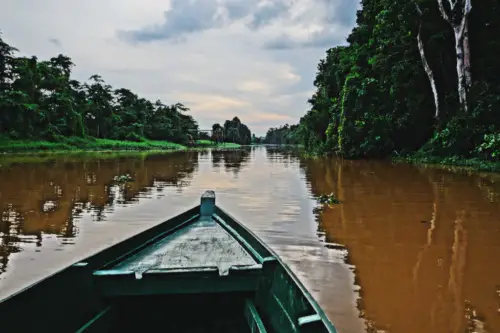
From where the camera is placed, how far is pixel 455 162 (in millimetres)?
18078

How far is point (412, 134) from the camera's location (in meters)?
24.2

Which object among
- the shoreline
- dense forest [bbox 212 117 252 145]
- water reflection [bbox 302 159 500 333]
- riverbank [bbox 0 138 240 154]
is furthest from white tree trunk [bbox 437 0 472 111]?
dense forest [bbox 212 117 252 145]

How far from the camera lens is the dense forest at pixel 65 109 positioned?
3406 centimetres

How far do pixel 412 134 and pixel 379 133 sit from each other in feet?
6.32

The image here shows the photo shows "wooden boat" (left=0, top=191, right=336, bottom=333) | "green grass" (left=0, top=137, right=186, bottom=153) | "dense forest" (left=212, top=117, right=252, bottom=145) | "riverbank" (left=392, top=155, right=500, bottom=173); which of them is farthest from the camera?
"dense forest" (left=212, top=117, right=252, bottom=145)

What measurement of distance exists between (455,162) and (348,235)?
533 inches

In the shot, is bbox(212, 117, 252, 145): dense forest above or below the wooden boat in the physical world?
above

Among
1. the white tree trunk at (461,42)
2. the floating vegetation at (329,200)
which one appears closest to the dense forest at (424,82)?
the white tree trunk at (461,42)

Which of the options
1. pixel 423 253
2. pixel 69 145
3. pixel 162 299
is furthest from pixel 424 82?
pixel 69 145

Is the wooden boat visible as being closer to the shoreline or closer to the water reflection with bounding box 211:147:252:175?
the water reflection with bounding box 211:147:252:175

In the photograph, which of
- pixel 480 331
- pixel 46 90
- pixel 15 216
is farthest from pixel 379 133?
pixel 46 90

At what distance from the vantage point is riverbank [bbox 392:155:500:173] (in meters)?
15.5

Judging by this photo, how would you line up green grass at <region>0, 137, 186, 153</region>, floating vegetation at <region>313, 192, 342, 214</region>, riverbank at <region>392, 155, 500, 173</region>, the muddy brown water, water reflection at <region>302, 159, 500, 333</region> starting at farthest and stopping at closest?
green grass at <region>0, 137, 186, 153</region>, riverbank at <region>392, 155, 500, 173</region>, floating vegetation at <region>313, 192, 342, 214</region>, the muddy brown water, water reflection at <region>302, 159, 500, 333</region>

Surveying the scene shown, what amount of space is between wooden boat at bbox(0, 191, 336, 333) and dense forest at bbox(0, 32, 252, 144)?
3396 cm
